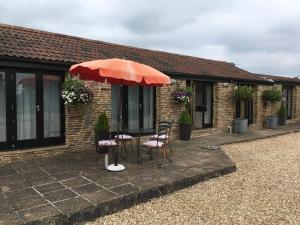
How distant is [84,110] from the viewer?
8102 mm

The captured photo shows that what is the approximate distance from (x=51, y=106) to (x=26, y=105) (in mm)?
667

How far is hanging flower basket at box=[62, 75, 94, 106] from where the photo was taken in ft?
24.0

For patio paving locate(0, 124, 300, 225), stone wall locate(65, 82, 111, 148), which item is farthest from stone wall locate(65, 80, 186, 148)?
patio paving locate(0, 124, 300, 225)

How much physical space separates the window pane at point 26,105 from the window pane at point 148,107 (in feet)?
13.0

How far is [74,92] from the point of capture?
733 centimetres

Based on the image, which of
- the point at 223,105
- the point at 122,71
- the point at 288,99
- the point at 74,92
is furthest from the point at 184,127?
the point at 288,99

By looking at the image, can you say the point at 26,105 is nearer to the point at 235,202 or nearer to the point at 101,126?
the point at 101,126

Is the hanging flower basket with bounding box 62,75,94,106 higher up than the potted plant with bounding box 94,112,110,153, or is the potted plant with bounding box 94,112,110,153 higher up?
A: the hanging flower basket with bounding box 62,75,94,106

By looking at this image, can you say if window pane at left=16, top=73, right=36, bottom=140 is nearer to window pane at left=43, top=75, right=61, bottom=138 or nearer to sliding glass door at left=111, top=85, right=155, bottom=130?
window pane at left=43, top=75, right=61, bottom=138

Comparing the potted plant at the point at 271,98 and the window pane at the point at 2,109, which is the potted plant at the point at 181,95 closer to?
the window pane at the point at 2,109

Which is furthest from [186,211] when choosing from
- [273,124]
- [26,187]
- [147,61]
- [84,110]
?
[273,124]

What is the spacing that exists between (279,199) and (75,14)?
35.6ft

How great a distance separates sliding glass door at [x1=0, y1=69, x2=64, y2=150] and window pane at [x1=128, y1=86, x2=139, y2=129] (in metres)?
2.52

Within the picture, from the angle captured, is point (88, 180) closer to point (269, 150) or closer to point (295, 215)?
point (295, 215)
